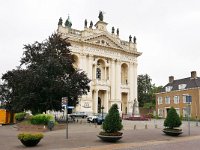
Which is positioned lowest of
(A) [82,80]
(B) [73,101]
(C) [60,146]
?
(C) [60,146]

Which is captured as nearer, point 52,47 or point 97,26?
point 52,47

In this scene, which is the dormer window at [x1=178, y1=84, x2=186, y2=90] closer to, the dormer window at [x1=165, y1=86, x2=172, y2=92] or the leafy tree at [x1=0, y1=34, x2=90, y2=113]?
the dormer window at [x1=165, y1=86, x2=172, y2=92]

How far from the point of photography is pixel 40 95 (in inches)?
1407

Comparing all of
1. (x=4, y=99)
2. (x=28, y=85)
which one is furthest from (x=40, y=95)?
(x=4, y=99)

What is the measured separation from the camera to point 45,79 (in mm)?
34844

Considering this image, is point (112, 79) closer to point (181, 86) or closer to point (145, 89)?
point (181, 86)

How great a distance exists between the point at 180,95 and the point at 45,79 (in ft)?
123

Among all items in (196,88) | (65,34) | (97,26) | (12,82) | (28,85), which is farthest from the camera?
(97,26)

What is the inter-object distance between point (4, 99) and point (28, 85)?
33.6 feet

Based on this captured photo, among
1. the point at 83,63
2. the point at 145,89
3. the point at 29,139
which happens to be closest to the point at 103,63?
the point at 83,63

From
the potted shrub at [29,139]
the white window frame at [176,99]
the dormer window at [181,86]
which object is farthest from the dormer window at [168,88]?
the potted shrub at [29,139]

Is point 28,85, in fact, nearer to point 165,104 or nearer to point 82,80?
point 82,80

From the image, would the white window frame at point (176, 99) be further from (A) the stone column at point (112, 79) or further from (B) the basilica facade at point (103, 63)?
(A) the stone column at point (112, 79)

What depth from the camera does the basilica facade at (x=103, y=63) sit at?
219 feet
